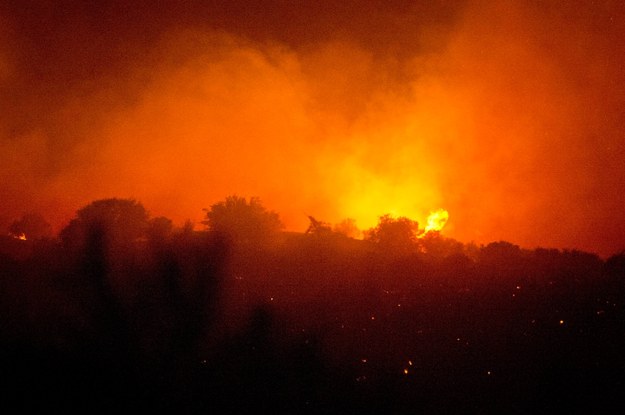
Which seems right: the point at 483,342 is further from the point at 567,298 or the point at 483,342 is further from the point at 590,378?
the point at 567,298

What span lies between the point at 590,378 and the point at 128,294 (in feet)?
39.5

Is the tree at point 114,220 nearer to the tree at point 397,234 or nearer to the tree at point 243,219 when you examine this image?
the tree at point 243,219

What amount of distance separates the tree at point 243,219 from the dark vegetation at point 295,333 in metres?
7.62

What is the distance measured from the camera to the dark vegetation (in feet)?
31.2

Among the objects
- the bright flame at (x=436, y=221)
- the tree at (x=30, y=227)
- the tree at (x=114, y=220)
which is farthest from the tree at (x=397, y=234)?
the tree at (x=30, y=227)

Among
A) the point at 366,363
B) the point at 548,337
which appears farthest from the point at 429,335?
the point at 548,337

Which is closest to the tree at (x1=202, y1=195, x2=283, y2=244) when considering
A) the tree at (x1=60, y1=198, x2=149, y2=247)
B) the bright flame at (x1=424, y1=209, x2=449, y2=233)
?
the tree at (x1=60, y1=198, x2=149, y2=247)

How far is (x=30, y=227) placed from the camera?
137 ft

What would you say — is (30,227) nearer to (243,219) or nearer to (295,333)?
(243,219)

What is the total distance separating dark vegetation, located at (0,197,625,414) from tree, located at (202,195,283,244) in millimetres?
7615

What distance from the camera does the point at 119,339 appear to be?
35.8 feet

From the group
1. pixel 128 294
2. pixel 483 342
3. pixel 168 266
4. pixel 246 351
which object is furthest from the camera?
pixel 168 266

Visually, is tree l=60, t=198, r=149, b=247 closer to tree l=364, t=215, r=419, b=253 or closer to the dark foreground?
the dark foreground

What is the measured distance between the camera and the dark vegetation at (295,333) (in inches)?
374
